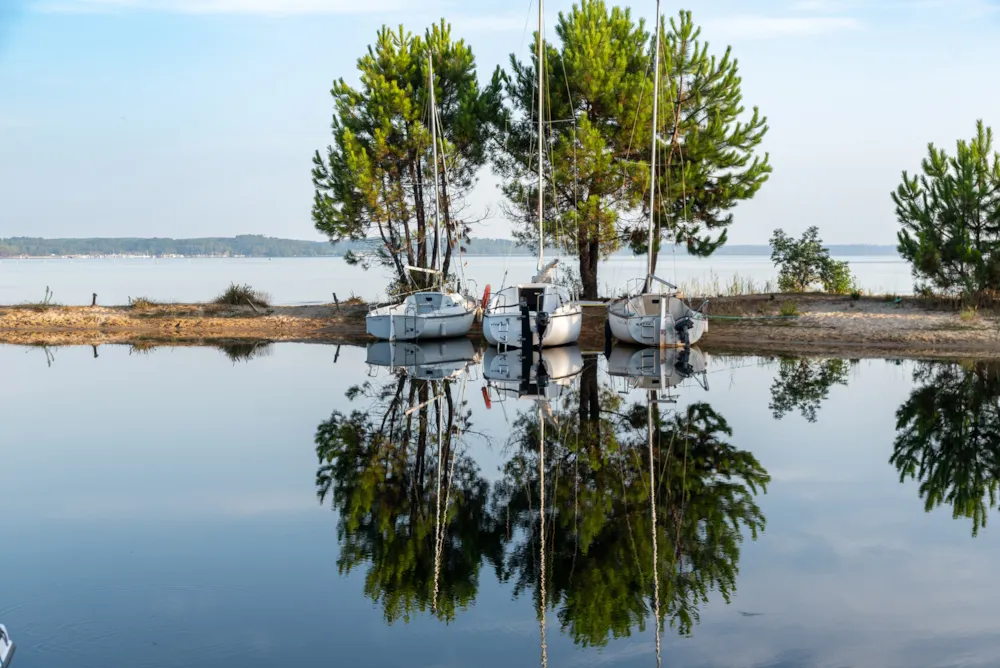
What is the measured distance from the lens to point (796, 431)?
15.7 metres

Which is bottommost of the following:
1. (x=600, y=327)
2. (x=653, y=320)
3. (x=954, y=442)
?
(x=954, y=442)

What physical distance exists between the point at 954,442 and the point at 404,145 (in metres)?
24.0

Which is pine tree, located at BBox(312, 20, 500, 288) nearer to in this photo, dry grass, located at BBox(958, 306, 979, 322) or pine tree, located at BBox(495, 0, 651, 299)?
pine tree, located at BBox(495, 0, 651, 299)

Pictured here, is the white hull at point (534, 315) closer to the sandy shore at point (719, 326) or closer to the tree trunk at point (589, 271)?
the sandy shore at point (719, 326)

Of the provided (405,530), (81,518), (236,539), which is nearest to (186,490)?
(81,518)

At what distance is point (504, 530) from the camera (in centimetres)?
1035

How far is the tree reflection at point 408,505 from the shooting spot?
28.8 ft

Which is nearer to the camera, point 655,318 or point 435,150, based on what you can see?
point 655,318

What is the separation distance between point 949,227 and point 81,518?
971 inches

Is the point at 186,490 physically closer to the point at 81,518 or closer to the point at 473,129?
the point at 81,518

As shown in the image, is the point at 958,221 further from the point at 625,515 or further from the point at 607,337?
the point at 625,515

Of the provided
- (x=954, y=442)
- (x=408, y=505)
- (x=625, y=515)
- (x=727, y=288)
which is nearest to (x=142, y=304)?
(x=727, y=288)

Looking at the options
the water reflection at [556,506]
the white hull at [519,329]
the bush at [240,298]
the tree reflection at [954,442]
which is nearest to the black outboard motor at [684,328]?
the white hull at [519,329]

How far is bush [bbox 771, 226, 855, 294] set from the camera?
33812mm
